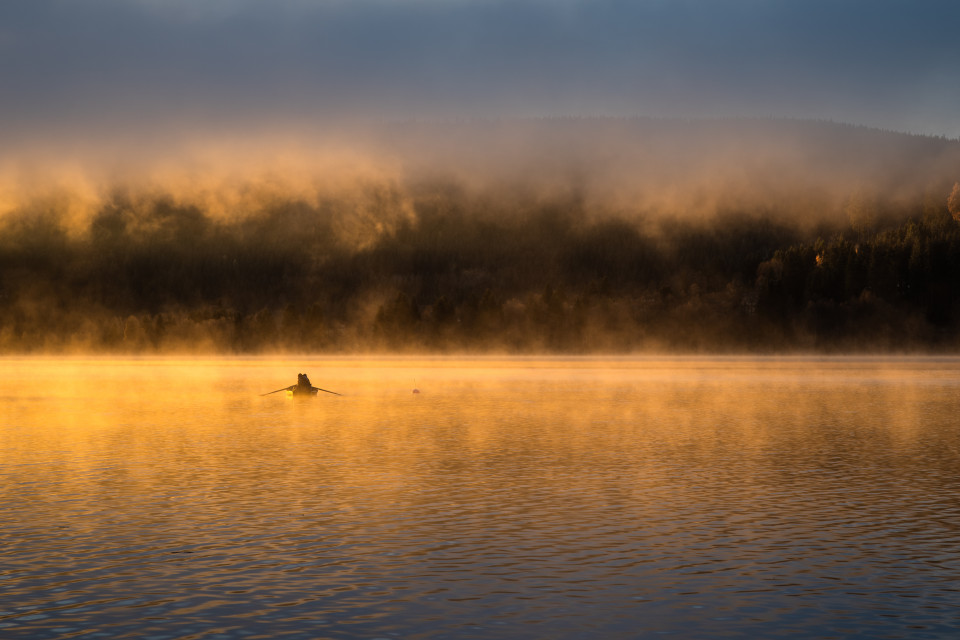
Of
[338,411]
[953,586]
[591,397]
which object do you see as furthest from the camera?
[591,397]

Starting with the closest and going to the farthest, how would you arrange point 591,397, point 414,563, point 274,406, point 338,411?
point 414,563 → point 338,411 → point 274,406 → point 591,397

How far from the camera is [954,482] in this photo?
34375 millimetres

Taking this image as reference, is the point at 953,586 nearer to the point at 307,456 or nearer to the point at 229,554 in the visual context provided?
the point at 229,554

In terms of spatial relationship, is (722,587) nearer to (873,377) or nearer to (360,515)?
(360,515)

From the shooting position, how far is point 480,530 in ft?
86.1

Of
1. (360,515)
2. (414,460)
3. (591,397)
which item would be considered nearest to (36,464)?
(414,460)

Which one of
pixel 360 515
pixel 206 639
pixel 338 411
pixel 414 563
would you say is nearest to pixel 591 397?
pixel 338 411

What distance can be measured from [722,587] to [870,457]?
2337 centimetres

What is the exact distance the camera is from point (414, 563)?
2252 centimetres

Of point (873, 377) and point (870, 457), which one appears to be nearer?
point (870, 457)

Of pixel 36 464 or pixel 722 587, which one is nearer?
pixel 722 587

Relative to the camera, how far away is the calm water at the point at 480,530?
18266 mm

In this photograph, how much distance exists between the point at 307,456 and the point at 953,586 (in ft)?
88.2

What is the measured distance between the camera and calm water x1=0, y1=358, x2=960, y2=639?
18266 millimetres
